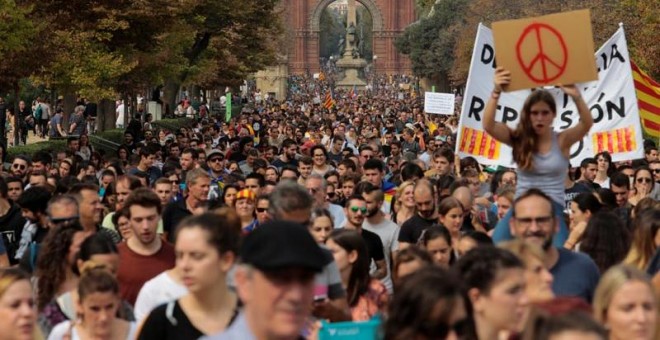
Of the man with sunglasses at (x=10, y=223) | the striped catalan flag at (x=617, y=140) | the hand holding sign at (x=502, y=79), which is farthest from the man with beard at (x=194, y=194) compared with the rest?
the hand holding sign at (x=502, y=79)

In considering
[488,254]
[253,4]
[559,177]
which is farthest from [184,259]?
[253,4]

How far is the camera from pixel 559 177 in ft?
30.9

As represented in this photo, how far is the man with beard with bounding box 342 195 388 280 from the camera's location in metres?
11.4

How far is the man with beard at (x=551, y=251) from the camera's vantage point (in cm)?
812

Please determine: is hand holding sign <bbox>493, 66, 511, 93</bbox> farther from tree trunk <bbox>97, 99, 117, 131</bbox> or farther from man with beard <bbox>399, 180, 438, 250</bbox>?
tree trunk <bbox>97, 99, 117, 131</bbox>

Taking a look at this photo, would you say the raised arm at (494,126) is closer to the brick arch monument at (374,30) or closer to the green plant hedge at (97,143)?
the green plant hedge at (97,143)

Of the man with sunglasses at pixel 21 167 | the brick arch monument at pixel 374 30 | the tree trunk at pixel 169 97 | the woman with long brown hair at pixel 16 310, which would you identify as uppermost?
the brick arch monument at pixel 374 30

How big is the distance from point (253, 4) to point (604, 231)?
1898 inches

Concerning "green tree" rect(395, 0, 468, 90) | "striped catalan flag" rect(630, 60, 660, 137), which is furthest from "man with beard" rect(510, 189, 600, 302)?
"green tree" rect(395, 0, 468, 90)

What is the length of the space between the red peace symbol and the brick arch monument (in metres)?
125

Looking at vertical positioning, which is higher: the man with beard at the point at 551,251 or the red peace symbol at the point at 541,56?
the red peace symbol at the point at 541,56

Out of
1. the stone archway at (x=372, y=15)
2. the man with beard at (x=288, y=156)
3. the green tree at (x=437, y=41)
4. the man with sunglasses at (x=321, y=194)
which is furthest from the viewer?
the stone archway at (x=372, y=15)

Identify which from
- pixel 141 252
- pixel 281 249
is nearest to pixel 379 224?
pixel 141 252

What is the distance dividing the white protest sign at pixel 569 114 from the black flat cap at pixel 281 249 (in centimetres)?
1002
